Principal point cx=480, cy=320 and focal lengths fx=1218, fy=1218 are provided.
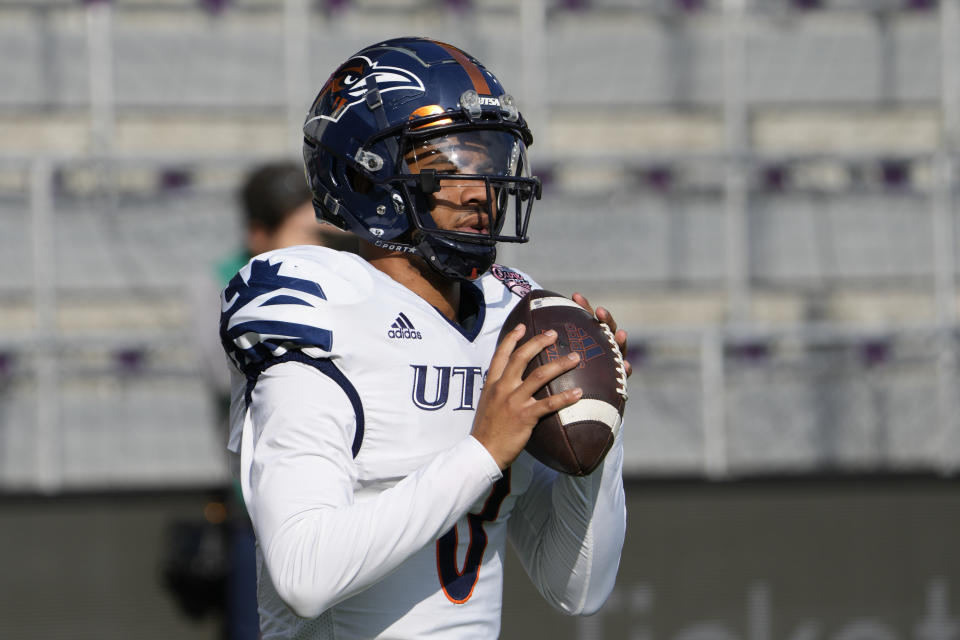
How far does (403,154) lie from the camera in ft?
5.58

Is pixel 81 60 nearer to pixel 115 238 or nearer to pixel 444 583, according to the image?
pixel 115 238

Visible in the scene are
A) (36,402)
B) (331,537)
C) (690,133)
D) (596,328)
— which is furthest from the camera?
(690,133)

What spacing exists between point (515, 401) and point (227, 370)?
1737 mm

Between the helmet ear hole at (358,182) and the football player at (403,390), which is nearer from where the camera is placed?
the football player at (403,390)

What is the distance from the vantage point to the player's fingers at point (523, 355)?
1.53 meters

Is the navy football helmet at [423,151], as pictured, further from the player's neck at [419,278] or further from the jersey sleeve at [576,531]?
the jersey sleeve at [576,531]

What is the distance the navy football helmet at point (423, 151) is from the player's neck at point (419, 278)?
34 mm

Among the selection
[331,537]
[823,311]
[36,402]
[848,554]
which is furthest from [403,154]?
[823,311]

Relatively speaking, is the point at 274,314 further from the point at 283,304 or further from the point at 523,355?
the point at 523,355

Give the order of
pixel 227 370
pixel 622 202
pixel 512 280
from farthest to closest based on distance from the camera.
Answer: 1. pixel 622 202
2. pixel 227 370
3. pixel 512 280

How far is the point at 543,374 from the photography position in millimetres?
1525

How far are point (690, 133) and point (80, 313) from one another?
3.09 m

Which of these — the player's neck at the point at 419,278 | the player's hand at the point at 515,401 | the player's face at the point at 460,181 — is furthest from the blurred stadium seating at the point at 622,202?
the player's hand at the point at 515,401

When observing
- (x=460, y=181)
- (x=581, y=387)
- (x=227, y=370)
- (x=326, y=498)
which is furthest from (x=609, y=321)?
(x=227, y=370)
